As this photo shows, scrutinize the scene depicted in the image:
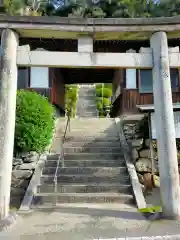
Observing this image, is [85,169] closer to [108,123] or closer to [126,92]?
[108,123]

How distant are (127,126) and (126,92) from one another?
301cm

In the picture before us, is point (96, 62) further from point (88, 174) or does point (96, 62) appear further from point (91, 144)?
point (91, 144)

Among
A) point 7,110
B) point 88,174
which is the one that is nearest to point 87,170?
point 88,174

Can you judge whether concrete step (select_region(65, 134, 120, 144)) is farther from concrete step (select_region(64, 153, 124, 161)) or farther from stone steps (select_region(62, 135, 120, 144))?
concrete step (select_region(64, 153, 124, 161))

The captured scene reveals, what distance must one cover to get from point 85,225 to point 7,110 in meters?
2.90

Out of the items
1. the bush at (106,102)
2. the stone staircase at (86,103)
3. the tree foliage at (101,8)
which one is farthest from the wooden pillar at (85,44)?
the bush at (106,102)

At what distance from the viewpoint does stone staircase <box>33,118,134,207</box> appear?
6492 mm

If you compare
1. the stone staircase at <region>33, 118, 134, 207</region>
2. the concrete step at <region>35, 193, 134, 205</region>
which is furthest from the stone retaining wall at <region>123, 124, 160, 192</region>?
the concrete step at <region>35, 193, 134, 205</region>

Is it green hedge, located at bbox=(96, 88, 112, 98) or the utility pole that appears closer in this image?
the utility pole

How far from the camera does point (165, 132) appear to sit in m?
5.34

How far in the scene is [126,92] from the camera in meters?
13.2

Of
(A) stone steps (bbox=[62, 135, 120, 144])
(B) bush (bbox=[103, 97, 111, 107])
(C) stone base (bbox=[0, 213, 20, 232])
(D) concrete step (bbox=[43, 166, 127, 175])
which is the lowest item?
(C) stone base (bbox=[0, 213, 20, 232])

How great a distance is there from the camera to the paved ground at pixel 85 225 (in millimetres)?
4289

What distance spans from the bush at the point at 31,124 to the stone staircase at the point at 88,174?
761 mm
